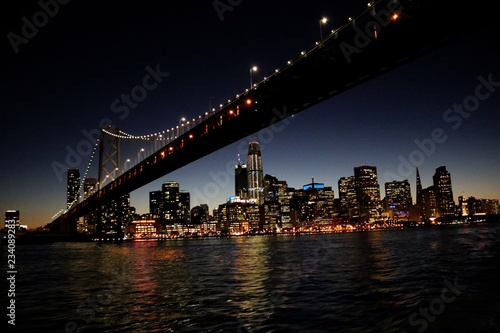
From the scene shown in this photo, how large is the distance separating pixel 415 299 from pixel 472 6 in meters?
11.9

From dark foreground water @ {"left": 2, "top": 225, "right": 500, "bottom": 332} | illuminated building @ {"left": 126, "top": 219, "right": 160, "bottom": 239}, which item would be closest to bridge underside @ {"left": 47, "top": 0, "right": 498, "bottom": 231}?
dark foreground water @ {"left": 2, "top": 225, "right": 500, "bottom": 332}

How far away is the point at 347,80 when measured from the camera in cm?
2252

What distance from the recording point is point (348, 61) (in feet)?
67.2

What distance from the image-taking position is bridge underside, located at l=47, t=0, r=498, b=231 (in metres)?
16.4

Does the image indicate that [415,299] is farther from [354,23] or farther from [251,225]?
[251,225]

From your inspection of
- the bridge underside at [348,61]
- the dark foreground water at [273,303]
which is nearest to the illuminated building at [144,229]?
the bridge underside at [348,61]

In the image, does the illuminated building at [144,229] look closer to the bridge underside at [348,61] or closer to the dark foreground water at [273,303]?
the bridge underside at [348,61]

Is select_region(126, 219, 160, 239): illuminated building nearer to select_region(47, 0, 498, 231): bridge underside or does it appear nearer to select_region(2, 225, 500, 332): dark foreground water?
select_region(47, 0, 498, 231): bridge underside

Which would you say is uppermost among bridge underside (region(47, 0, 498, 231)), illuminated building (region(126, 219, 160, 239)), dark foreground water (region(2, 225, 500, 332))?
bridge underside (region(47, 0, 498, 231))

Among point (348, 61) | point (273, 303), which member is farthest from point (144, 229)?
point (273, 303)

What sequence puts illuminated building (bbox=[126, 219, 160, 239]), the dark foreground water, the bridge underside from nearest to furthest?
the dark foreground water, the bridge underside, illuminated building (bbox=[126, 219, 160, 239])

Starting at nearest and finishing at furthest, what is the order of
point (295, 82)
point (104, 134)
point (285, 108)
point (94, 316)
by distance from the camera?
point (94, 316) → point (295, 82) → point (285, 108) → point (104, 134)

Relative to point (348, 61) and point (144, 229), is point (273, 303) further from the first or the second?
point (144, 229)

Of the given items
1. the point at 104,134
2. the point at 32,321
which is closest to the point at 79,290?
the point at 32,321
